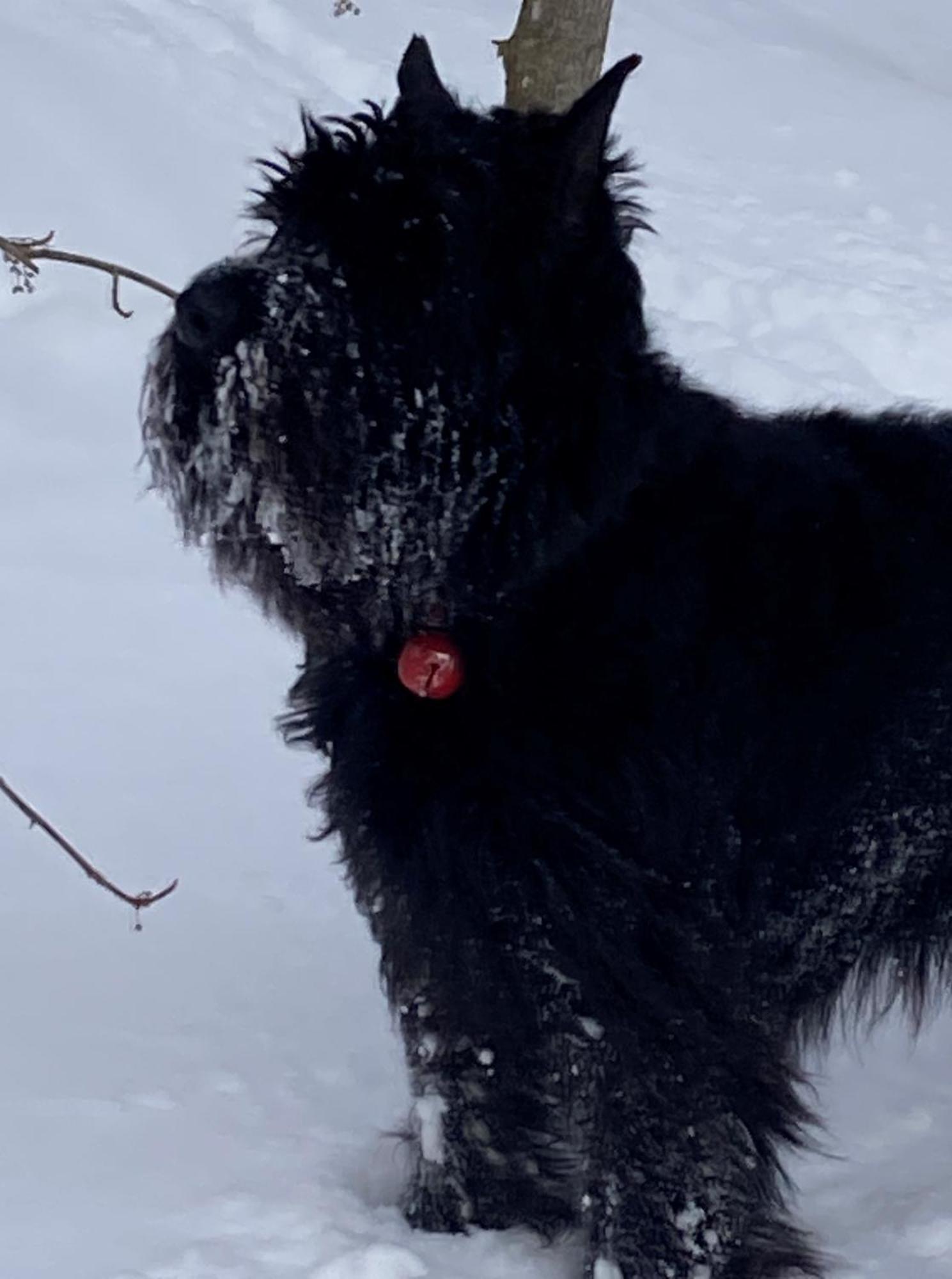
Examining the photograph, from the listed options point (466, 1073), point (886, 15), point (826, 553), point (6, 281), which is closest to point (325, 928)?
point (466, 1073)

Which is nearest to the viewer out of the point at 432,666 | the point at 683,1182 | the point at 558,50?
the point at 432,666

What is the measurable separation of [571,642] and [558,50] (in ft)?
12.8

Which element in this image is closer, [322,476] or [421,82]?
[322,476]

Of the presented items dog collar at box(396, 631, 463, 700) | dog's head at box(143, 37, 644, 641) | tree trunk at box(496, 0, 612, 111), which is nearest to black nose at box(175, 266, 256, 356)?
dog's head at box(143, 37, 644, 641)

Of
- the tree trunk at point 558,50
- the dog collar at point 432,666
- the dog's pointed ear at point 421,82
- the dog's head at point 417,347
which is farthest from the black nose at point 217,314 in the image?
the tree trunk at point 558,50

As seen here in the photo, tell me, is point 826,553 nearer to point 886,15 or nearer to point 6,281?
Answer: point 6,281

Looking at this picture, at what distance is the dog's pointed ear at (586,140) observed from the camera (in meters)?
2.75

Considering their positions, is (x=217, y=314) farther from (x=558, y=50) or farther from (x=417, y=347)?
(x=558, y=50)

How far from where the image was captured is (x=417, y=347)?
109 inches

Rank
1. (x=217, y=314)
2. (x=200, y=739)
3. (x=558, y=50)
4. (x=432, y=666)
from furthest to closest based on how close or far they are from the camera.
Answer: (x=558, y=50) < (x=200, y=739) < (x=432, y=666) < (x=217, y=314)

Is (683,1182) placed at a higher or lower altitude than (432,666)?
lower

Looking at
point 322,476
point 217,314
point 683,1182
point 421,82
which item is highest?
point 421,82

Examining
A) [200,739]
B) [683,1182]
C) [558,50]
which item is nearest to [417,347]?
[683,1182]

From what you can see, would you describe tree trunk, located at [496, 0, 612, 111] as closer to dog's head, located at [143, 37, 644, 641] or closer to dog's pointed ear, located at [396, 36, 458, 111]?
dog's pointed ear, located at [396, 36, 458, 111]
